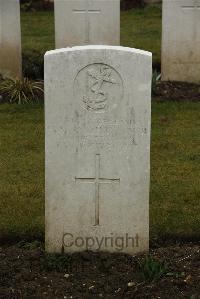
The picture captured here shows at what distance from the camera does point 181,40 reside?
9664 mm

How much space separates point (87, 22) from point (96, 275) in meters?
5.58

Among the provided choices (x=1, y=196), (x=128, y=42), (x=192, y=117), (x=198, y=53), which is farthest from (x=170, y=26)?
(x=1, y=196)

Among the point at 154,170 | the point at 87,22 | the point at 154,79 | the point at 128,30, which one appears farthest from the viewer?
the point at 128,30

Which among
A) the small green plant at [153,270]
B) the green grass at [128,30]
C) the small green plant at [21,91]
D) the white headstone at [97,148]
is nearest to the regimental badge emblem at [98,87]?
the white headstone at [97,148]

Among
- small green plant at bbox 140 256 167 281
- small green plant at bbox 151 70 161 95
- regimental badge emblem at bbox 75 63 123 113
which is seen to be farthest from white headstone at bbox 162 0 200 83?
small green plant at bbox 140 256 167 281

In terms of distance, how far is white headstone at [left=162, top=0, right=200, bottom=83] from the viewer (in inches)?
374

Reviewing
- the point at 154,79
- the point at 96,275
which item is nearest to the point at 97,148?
the point at 96,275

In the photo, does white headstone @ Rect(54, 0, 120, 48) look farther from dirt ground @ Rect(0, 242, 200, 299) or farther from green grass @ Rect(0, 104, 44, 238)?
dirt ground @ Rect(0, 242, 200, 299)

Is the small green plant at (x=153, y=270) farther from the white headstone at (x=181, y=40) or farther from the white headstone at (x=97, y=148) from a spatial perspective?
the white headstone at (x=181, y=40)

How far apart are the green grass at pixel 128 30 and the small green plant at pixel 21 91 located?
2214mm

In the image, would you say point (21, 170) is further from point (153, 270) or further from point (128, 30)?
point (128, 30)

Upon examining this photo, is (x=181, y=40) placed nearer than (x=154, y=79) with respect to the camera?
No

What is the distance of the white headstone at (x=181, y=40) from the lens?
950cm

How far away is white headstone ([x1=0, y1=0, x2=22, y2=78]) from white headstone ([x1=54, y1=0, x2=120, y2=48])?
1.79 feet
